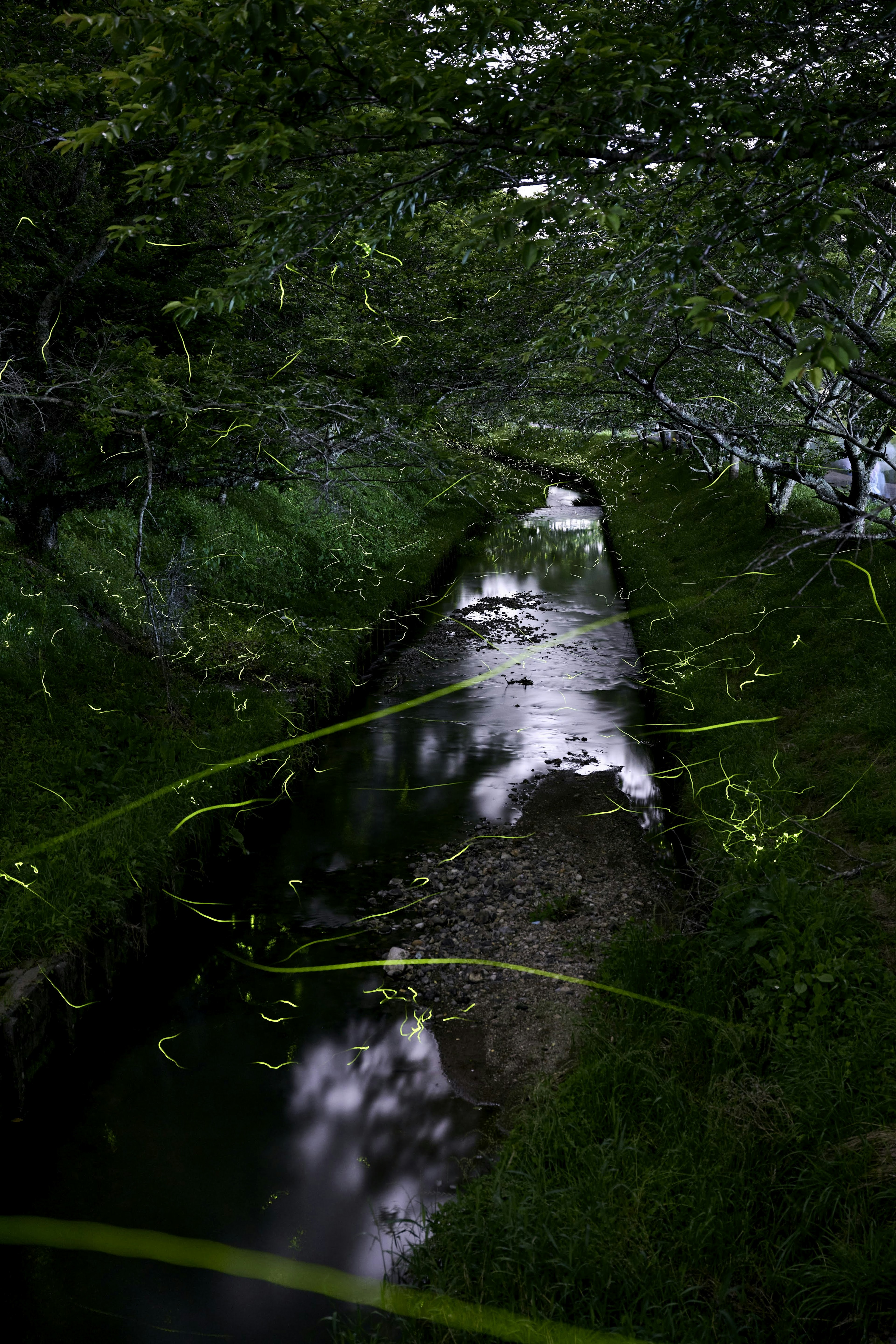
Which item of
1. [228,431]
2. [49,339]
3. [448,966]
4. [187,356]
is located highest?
[49,339]

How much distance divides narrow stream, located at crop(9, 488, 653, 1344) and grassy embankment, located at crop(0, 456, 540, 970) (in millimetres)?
993

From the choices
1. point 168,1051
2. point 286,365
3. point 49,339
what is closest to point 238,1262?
point 168,1051

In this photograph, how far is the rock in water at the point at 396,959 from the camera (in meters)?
8.20

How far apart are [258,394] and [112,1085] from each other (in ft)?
26.5

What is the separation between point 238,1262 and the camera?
559 centimetres

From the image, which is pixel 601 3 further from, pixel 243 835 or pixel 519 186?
pixel 243 835

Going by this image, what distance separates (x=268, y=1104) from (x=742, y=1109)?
373 cm

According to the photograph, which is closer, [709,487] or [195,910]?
[195,910]

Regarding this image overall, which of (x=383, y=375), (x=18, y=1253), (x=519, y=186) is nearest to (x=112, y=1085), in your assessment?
(x=18, y=1253)

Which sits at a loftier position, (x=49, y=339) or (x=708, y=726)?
(x=49, y=339)

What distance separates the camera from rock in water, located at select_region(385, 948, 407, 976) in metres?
8.20

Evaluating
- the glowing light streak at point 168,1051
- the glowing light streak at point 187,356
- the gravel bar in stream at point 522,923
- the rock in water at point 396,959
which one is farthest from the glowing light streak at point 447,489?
the glowing light streak at point 168,1051

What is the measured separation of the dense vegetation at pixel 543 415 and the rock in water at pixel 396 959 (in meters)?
2.14

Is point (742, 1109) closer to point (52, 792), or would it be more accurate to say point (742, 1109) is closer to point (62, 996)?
point (62, 996)
